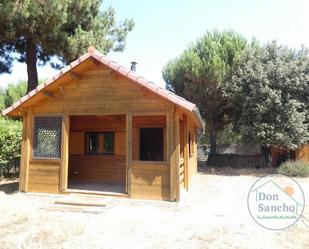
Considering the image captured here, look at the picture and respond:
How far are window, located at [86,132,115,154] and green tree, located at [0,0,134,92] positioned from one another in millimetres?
4586

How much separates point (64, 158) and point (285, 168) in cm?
1124

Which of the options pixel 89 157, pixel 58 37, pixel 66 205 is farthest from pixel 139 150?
pixel 58 37

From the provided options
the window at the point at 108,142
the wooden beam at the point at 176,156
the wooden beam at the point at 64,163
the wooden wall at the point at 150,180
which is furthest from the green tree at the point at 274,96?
the wooden beam at the point at 64,163

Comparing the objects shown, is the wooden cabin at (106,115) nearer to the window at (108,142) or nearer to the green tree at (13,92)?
the window at (108,142)

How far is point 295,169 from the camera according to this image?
14766mm

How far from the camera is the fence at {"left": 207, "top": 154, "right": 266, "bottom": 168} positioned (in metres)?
18.1

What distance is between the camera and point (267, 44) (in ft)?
59.7

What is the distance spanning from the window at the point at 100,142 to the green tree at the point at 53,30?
4586mm

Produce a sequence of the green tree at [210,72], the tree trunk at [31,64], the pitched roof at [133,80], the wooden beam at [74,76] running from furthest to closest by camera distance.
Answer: the green tree at [210,72] < the tree trunk at [31,64] < the wooden beam at [74,76] < the pitched roof at [133,80]

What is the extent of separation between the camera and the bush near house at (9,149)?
12648 millimetres

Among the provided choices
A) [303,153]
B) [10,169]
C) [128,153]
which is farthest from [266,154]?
[10,169]

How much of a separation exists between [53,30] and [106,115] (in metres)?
6.36

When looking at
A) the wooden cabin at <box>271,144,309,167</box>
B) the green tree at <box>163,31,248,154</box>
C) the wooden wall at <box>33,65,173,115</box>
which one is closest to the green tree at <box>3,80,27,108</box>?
the green tree at <box>163,31,248,154</box>

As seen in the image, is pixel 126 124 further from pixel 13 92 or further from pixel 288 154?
pixel 13 92
